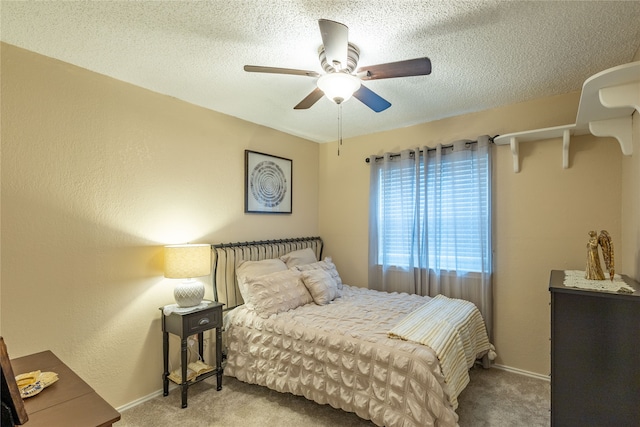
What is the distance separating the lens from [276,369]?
2.44 m

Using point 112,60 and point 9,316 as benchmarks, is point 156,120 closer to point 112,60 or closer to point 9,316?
point 112,60

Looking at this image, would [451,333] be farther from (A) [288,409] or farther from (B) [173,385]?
(B) [173,385]

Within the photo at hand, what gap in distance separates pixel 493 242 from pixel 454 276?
0.52 meters

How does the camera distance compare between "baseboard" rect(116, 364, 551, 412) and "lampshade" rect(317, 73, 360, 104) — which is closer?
"lampshade" rect(317, 73, 360, 104)

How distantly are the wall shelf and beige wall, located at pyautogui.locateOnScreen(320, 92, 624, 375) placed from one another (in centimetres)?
13

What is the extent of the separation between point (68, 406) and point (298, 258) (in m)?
2.41

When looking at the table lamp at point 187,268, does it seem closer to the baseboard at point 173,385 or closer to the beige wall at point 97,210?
the beige wall at point 97,210

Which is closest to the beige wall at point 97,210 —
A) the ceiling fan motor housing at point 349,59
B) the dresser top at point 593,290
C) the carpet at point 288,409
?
the carpet at point 288,409

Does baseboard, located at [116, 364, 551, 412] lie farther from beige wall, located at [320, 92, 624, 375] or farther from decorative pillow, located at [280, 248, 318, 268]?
decorative pillow, located at [280, 248, 318, 268]

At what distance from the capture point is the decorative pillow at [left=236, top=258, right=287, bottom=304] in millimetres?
2877

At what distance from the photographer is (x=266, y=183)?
3574 millimetres

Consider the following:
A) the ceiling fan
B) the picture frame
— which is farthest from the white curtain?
the picture frame

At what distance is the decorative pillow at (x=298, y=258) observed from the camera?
11.3 feet

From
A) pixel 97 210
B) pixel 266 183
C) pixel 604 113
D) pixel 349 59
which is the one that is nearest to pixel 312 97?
pixel 349 59
